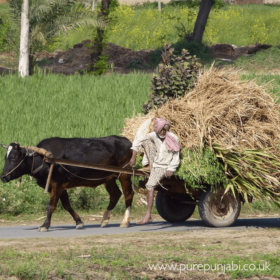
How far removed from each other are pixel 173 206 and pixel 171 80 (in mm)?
2278

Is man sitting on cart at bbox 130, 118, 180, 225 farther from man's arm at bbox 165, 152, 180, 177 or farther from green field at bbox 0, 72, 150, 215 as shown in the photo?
green field at bbox 0, 72, 150, 215

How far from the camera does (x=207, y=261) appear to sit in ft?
A: 25.1

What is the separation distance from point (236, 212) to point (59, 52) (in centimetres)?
2705

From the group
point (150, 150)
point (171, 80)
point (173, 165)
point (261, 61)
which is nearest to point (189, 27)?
point (261, 61)

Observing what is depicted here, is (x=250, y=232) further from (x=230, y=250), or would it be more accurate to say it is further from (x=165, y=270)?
(x=165, y=270)

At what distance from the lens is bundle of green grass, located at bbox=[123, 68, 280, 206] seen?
1045 cm

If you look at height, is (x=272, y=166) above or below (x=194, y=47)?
below

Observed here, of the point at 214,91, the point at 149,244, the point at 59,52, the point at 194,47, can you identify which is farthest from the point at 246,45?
the point at 149,244

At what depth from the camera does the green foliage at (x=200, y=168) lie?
1037 cm

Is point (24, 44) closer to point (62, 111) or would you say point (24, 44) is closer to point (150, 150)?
point (62, 111)

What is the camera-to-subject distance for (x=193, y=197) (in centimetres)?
1136

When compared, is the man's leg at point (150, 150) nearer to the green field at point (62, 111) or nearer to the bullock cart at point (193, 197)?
the bullock cart at point (193, 197)

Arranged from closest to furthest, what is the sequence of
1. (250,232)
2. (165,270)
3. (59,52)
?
(165,270), (250,232), (59,52)

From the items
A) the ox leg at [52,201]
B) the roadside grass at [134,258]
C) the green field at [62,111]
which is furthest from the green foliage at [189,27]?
the roadside grass at [134,258]
